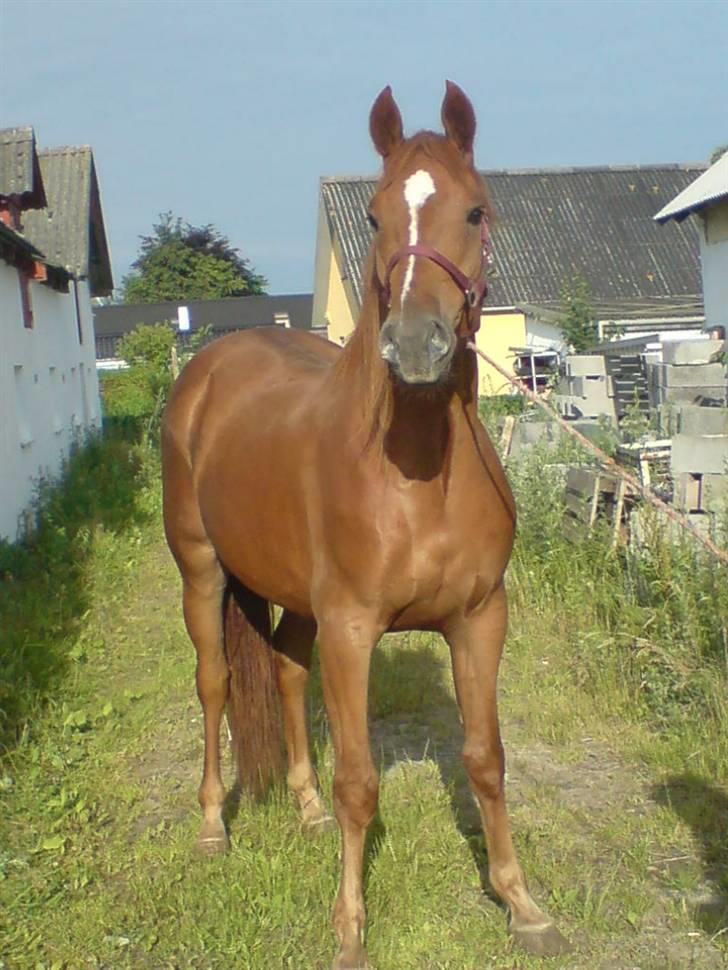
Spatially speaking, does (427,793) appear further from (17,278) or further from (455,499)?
(17,278)

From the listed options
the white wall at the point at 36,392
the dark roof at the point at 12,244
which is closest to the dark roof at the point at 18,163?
the white wall at the point at 36,392

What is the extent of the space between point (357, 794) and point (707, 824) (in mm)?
1489

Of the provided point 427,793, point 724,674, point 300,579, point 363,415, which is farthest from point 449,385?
point 724,674

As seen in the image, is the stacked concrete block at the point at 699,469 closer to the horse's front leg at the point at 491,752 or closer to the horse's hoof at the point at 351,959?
the horse's front leg at the point at 491,752

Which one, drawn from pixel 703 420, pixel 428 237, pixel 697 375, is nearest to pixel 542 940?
pixel 428 237

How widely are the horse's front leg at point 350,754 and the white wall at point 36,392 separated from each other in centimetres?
722

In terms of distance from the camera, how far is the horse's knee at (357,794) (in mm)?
3314

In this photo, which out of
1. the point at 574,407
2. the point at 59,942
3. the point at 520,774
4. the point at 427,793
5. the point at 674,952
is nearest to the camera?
the point at 674,952

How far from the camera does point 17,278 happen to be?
12211 mm

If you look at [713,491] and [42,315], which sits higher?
[42,315]

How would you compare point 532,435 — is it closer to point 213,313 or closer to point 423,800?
point 423,800

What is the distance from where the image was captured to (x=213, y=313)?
67.8 metres

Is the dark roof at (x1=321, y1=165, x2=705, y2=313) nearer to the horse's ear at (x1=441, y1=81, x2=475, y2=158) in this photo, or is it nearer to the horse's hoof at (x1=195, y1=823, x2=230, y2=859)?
the horse's hoof at (x1=195, y1=823, x2=230, y2=859)

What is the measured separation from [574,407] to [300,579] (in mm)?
7270
